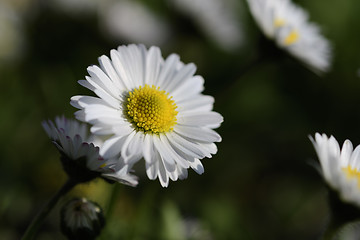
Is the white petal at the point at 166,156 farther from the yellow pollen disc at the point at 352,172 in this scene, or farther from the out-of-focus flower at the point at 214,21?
the out-of-focus flower at the point at 214,21

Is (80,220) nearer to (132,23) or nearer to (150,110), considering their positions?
(150,110)

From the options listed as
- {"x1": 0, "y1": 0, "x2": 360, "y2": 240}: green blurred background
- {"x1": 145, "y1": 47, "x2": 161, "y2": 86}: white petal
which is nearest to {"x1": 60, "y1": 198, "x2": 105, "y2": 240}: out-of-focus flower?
{"x1": 145, "y1": 47, "x2": 161, "y2": 86}: white petal

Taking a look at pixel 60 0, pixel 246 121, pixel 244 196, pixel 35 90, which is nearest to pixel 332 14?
pixel 246 121

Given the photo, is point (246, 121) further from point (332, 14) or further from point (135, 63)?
point (135, 63)

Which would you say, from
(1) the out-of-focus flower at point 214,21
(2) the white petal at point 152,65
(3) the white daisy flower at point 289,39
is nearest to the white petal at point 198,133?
(2) the white petal at point 152,65

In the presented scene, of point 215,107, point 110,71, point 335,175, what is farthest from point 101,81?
point 215,107

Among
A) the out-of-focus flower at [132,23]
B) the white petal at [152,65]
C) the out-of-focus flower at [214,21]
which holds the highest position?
the out-of-focus flower at [214,21]
